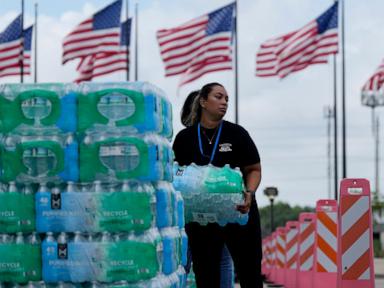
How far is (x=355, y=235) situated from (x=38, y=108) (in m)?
5.54

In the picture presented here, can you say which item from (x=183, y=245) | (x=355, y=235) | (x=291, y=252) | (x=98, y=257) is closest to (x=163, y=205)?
(x=98, y=257)

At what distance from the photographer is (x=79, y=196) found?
8.82 m

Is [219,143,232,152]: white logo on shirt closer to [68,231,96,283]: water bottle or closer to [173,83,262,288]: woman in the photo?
[173,83,262,288]: woman

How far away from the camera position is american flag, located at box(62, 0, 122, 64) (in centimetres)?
3572

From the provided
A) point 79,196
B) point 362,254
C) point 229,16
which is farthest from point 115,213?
point 229,16

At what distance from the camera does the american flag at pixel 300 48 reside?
36.6 m

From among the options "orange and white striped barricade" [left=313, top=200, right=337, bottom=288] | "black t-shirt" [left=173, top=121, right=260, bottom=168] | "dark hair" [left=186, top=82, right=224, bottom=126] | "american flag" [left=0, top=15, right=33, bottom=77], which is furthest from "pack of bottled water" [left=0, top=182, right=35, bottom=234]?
"american flag" [left=0, top=15, right=33, bottom=77]

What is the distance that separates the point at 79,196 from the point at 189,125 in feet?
7.68

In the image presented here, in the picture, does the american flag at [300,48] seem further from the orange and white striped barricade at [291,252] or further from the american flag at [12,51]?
the orange and white striped barricade at [291,252]

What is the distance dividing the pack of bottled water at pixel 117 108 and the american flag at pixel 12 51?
2905 cm

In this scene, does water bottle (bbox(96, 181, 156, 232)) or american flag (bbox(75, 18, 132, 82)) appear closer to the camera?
water bottle (bbox(96, 181, 156, 232))

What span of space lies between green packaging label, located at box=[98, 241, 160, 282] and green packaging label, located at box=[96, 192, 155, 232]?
121 millimetres

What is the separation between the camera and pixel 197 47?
35.7 m

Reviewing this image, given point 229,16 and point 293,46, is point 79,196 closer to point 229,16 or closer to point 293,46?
point 293,46
